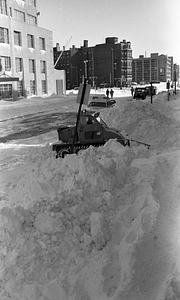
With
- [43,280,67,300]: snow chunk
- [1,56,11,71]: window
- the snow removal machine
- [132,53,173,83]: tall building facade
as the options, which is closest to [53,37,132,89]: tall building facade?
[132,53,173,83]: tall building facade

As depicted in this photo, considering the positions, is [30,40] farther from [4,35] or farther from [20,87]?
[20,87]

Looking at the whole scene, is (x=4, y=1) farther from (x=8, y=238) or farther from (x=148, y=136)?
(x=8, y=238)

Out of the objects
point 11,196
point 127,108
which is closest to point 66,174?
point 11,196

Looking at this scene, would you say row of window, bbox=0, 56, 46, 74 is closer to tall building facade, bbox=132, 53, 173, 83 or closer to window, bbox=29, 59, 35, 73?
window, bbox=29, 59, 35, 73

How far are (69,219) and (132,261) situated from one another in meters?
1.38

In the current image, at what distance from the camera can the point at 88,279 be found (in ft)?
15.9

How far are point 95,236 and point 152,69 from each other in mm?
139384

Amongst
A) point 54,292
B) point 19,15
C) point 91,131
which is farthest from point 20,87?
point 54,292

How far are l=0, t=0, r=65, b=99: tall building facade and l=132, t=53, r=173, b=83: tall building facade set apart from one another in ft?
264

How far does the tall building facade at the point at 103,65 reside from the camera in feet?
331

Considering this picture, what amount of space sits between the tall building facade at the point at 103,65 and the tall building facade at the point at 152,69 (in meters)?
30.2

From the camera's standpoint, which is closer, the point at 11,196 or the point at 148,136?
the point at 11,196

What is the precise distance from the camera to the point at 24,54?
49469 millimetres

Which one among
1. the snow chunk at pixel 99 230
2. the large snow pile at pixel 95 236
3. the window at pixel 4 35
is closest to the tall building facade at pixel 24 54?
the window at pixel 4 35
